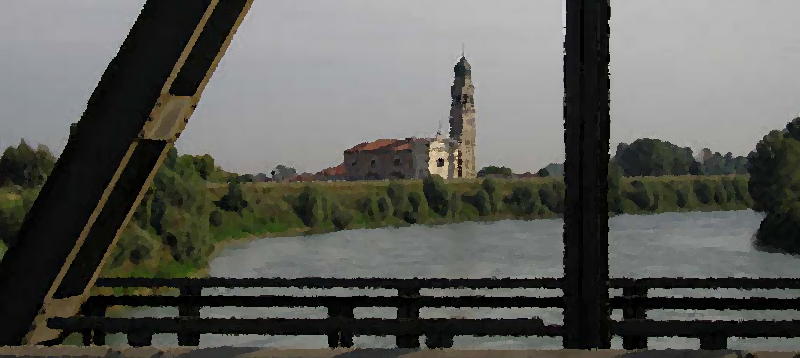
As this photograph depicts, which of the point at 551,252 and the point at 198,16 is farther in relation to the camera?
Answer: the point at 551,252

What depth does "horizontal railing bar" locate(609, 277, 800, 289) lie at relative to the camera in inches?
351

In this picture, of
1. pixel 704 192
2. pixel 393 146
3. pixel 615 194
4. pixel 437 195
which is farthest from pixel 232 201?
pixel 393 146

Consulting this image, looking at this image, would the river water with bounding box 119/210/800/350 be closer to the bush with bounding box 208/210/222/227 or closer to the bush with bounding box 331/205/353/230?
the bush with bounding box 208/210/222/227

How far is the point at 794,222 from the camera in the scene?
62.5 metres

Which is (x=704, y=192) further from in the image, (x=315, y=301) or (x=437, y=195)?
(x=315, y=301)

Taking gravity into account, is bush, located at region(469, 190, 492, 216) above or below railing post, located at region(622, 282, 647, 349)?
above

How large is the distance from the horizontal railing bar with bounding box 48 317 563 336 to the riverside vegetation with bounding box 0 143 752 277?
39051 mm

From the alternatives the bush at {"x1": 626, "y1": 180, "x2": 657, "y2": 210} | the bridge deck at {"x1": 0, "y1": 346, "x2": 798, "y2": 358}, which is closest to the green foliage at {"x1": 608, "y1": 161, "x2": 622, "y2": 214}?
the bush at {"x1": 626, "y1": 180, "x2": 657, "y2": 210}

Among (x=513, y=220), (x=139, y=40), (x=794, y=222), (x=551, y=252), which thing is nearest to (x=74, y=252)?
(x=139, y=40)

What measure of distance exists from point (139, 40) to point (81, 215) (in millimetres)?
1197

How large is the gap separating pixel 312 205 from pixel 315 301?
298 feet

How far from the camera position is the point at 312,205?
326ft

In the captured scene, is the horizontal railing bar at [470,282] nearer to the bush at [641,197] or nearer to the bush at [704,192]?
the bush at [641,197]

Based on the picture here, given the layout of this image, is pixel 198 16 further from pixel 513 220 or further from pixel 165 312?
pixel 513 220
